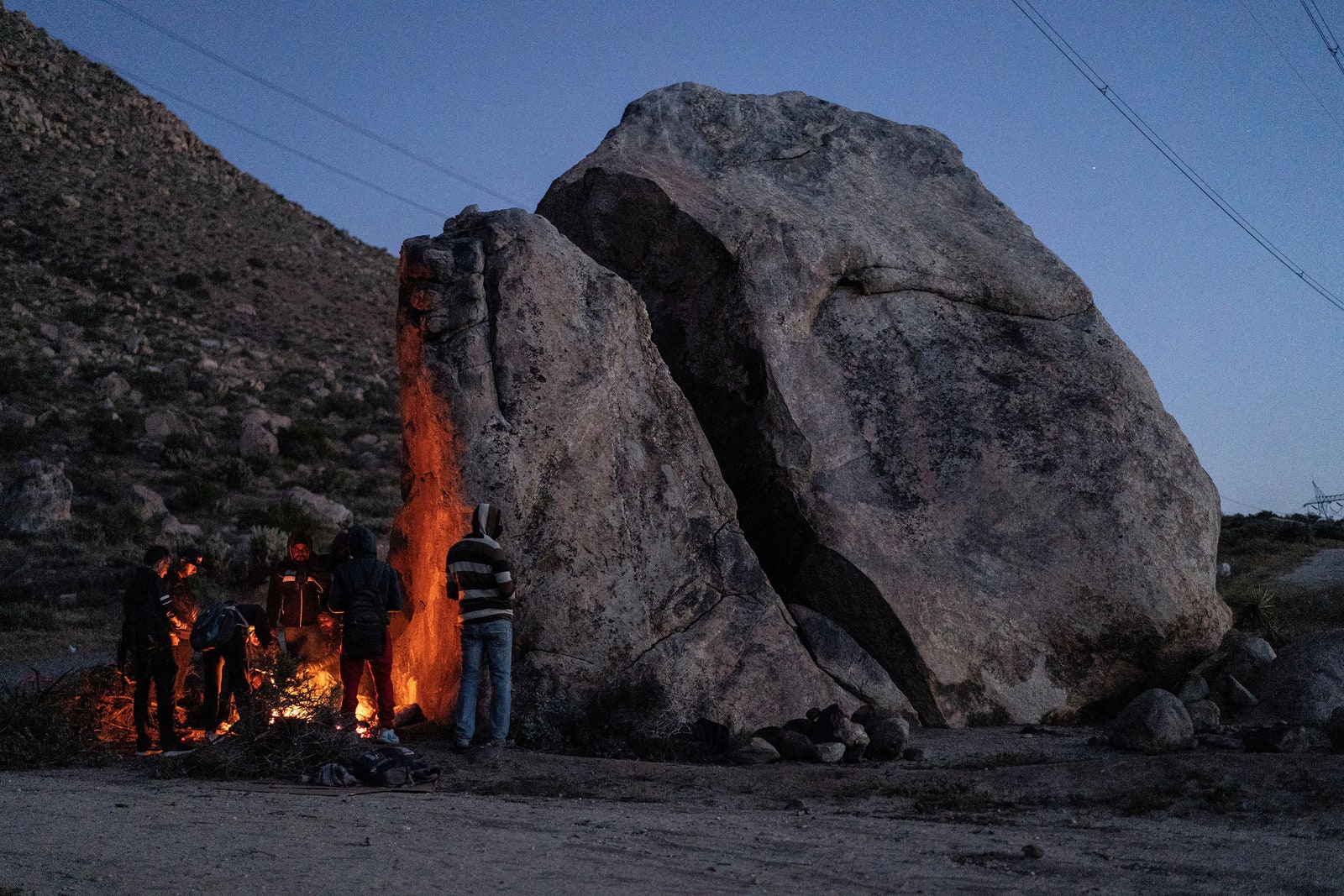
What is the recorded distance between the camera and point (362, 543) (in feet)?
28.2

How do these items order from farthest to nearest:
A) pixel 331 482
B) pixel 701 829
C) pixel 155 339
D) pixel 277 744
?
1. pixel 155 339
2. pixel 331 482
3. pixel 277 744
4. pixel 701 829

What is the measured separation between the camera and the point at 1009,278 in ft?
40.2

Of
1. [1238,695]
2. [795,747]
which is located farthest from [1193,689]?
[795,747]

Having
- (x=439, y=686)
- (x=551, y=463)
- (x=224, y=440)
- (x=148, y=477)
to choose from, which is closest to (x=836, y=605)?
(x=551, y=463)

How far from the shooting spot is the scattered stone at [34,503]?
19578mm

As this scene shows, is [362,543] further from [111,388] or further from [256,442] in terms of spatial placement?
[111,388]

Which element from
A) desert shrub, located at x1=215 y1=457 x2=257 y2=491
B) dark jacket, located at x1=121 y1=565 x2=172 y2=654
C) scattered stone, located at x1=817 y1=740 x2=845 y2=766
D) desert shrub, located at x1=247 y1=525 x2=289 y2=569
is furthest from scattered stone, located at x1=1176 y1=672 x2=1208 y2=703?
desert shrub, located at x1=215 y1=457 x2=257 y2=491

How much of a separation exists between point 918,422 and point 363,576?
560cm

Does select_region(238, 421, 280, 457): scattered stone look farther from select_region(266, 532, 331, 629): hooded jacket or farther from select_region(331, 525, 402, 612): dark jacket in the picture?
select_region(331, 525, 402, 612): dark jacket

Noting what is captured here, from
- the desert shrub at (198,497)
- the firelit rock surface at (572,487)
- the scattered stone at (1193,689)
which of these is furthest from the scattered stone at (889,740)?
the desert shrub at (198,497)

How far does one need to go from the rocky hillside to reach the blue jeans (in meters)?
11.7

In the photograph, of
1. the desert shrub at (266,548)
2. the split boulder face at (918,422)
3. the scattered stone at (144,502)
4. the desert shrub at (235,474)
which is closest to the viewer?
the split boulder face at (918,422)

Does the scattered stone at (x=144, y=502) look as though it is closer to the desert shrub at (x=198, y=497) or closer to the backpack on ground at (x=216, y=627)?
the desert shrub at (x=198, y=497)

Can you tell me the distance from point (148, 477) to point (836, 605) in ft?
→ 57.3
